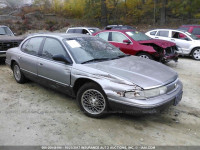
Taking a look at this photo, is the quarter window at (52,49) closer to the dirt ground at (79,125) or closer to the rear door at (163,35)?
the dirt ground at (79,125)

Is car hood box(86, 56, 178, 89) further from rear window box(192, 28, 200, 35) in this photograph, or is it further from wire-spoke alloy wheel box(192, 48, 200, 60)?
rear window box(192, 28, 200, 35)

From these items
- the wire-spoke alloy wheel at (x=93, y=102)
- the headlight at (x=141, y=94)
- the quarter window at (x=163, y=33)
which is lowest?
the wire-spoke alloy wheel at (x=93, y=102)

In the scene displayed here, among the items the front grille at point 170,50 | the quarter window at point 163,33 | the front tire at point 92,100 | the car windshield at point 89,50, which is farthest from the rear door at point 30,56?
the quarter window at point 163,33

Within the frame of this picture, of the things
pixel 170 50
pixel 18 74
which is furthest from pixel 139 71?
pixel 170 50

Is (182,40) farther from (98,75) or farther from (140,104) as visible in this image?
(140,104)

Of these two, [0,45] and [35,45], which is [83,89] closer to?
[35,45]

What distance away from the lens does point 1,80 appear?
630cm

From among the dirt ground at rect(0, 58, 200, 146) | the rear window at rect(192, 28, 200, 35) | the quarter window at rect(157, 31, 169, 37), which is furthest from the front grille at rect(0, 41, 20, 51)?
the rear window at rect(192, 28, 200, 35)

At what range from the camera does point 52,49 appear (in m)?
4.55

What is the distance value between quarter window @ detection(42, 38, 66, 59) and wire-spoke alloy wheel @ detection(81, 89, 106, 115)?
106 cm

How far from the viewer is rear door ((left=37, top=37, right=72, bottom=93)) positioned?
413 centimetres

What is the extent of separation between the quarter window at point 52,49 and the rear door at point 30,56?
27 cm

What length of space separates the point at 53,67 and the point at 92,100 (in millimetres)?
1221

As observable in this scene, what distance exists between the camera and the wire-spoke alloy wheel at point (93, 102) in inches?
146
